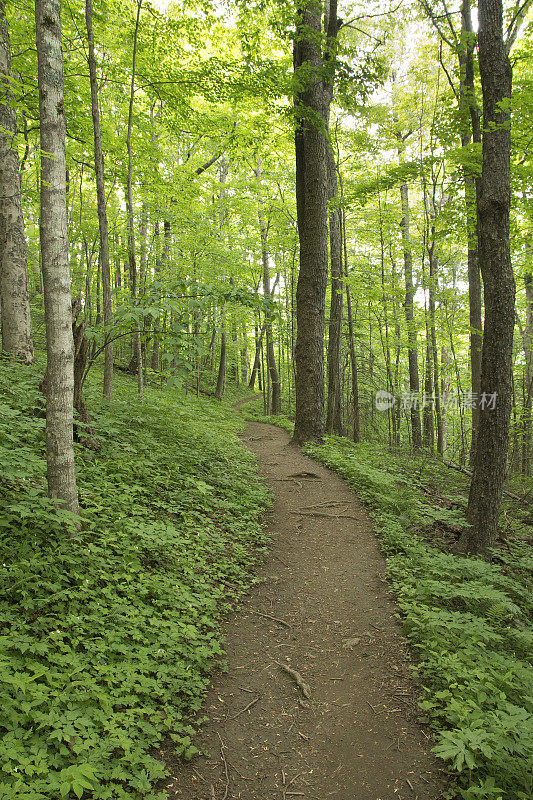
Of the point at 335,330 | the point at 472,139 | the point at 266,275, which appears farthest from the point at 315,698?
the point at 266,275

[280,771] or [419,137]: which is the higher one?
[419,137]

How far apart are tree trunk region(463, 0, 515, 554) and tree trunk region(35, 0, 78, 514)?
15.6 feet

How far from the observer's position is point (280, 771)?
8.68 feet

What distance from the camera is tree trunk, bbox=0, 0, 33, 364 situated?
6914 millimetres

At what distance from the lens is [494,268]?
521cm

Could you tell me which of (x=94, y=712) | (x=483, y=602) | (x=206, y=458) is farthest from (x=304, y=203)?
(x=94, y=712)

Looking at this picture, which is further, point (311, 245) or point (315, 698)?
point (311, 245)

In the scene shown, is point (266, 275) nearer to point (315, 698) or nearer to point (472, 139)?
point (472, 139)

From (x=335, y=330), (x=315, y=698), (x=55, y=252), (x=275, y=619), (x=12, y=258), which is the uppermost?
(x=12, y=258)

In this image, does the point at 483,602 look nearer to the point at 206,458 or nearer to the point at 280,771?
the point at 280,771

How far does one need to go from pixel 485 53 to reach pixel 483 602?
6.46m

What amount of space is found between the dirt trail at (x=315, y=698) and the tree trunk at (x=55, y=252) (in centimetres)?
208

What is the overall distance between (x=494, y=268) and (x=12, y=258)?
24.8 ft

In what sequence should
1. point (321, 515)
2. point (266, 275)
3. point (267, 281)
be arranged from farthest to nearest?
1. point (267, 281)
2. point (266, 275)
3. point (321, 515)
